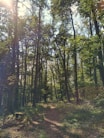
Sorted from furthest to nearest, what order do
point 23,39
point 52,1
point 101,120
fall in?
1. point 23,39
2. point 52,1
3. point 101,120

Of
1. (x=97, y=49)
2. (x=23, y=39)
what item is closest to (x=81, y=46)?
(x=97, y=49)

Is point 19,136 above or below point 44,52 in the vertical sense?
below

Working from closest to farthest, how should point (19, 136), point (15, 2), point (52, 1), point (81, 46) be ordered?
point (19, 136)
point (81, 46)
point (15, 2)
point (52, 1)

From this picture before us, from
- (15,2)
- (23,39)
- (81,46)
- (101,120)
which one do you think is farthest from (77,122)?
(23,39)

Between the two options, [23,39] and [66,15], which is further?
[23,39]

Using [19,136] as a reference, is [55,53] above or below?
above

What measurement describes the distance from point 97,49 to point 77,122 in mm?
4814

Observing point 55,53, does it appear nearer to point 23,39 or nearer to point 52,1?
point 23,39

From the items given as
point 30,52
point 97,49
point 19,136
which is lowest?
point 19,136

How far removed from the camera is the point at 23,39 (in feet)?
109

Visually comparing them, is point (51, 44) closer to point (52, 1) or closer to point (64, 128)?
point (52, 1)

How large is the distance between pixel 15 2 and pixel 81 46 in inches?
313

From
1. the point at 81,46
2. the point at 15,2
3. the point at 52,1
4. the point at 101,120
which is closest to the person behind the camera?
the point at 101,120

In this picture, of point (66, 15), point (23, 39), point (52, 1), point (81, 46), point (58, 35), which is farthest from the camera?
point (58, 35)
